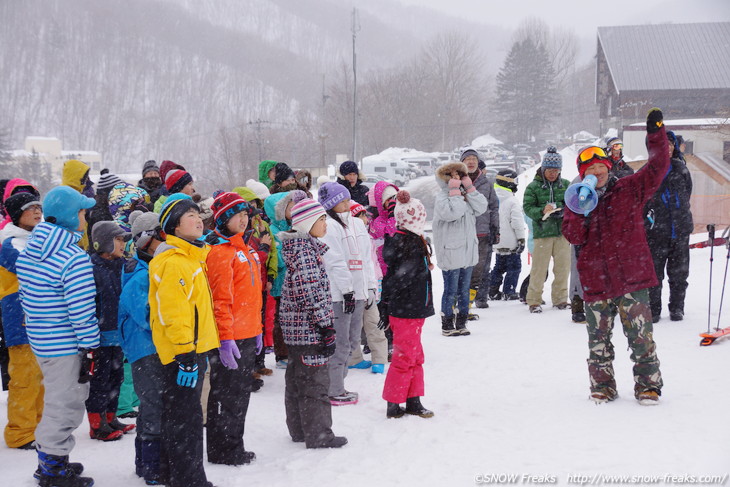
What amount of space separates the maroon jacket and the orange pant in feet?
15.4

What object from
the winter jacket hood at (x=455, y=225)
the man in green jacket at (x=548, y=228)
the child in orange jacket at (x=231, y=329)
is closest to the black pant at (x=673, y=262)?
the man in green jacket at (x=548, y=228)

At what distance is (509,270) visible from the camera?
10.8 meters

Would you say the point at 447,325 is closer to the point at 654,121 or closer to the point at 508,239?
the point at 508,239

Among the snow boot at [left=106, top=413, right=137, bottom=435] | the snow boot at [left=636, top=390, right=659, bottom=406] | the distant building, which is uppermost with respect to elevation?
the distant building

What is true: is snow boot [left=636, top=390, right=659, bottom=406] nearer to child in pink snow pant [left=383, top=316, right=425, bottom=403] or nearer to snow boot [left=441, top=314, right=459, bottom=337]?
child in pink snow pant [left=383, top=316, right=425, bottom=403]

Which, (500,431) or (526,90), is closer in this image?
(500,431)

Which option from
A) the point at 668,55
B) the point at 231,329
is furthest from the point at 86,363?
the point at 668,55

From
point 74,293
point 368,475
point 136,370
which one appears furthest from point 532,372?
point 74,293

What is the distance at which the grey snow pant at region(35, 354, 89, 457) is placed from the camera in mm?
4418

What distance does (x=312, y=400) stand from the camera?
499 cm

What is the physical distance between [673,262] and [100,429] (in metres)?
6.67

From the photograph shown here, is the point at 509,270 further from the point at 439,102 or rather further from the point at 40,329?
the point at 439,102

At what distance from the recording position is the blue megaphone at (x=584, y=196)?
17.6ft

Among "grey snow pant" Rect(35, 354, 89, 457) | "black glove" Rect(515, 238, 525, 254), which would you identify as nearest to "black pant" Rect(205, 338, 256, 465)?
"grey snow pant" Rect(35, 354, 89, 457)
